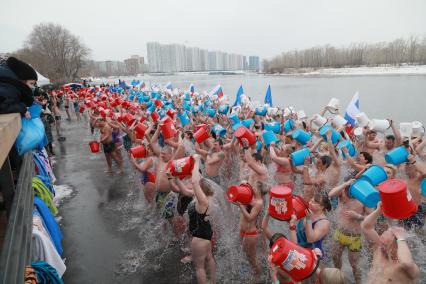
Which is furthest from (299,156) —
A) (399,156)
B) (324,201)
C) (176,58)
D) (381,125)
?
(176,58)

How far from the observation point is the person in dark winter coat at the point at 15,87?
7.86 ft

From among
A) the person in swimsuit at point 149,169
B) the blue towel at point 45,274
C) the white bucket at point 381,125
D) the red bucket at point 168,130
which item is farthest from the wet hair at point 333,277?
the white bucket at point 381,125

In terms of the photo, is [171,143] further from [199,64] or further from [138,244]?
[199,64]

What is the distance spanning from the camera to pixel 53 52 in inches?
2315

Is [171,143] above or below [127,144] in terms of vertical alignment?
above

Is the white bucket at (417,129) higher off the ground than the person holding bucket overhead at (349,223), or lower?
higher

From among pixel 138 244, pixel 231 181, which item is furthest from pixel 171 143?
pixel 231 181

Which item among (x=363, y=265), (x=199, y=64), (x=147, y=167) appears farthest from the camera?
(x=199, y=64)

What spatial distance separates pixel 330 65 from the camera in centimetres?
9675

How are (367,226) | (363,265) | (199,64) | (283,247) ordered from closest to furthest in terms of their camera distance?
(283,247)
(367,226)
(363,265)
(199,64)

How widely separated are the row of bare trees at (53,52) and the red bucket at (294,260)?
61.7m

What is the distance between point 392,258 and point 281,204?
1020mm

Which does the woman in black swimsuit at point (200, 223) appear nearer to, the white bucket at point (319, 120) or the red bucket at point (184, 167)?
the red bucket at point (184, 167)

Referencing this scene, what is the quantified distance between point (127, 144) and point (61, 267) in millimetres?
6423
